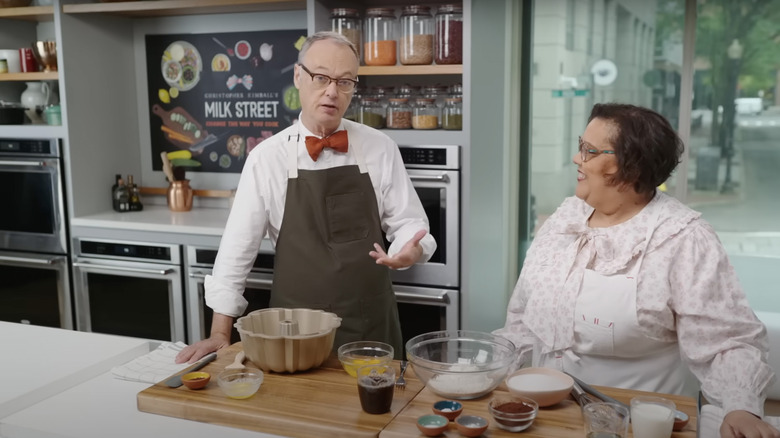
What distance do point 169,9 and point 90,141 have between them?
87 centimetres

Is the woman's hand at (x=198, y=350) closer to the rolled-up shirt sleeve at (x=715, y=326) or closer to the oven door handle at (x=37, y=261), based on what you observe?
the rolled-up shirt sleeve at (x=715, y=326)

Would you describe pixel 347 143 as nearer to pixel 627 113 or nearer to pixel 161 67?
pixel 627 113

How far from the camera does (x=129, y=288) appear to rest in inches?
159

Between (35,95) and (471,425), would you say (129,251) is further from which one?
(471,425)

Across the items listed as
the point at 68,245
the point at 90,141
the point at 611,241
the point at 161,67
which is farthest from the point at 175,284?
the point at 611,241

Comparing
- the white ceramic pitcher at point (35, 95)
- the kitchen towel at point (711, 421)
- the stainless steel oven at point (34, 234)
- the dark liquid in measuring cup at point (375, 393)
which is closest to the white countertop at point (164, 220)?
the stainless steel oven at point (34, 234)

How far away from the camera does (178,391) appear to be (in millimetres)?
1692

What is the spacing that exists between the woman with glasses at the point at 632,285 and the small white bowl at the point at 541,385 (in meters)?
0.32

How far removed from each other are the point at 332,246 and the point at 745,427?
4.62 ft

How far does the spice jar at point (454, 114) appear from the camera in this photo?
3.52 metres

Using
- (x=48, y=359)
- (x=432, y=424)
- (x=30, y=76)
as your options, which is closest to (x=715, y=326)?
(x=432, y=424)

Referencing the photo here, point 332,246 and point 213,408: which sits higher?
point 332,246

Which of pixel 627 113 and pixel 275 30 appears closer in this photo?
pixel 627 113

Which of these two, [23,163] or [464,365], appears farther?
[23,163]
